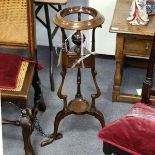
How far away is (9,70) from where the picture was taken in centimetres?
166

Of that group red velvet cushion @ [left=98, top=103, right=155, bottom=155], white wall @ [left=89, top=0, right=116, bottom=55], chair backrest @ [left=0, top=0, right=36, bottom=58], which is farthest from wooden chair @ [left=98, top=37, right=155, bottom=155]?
white wall @ [left=89, top=0, right=116, bottom=55]

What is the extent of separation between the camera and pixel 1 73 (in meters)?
1.62

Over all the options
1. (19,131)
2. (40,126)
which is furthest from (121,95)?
(19,131)

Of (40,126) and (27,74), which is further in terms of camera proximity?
(40,126)

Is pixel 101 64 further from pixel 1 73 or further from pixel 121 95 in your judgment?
pixel 1 73

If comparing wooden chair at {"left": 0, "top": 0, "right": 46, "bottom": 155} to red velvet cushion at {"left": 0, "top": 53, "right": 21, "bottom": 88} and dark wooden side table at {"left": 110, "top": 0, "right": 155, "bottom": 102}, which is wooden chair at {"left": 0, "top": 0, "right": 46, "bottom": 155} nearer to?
red velvet cushion at {"left": 0, "top": 53, "right": 21, "bottom": 88}

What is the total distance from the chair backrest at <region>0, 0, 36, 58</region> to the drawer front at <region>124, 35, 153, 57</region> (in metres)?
0.60

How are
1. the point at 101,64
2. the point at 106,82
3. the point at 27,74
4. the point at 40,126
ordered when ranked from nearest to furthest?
the point at 27,74, the point at 40,126, the point at 106,82, the point at 101,64

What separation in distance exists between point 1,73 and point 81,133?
2.19ft

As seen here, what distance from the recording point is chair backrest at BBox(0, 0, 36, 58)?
65.3 inches

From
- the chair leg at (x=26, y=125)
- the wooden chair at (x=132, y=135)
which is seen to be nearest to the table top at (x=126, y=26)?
the chair leg at (x=26, y=125)

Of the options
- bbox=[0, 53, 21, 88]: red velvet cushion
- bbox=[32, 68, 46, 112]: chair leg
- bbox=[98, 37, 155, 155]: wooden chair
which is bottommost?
bbox=[32, 68, 46, 112]: chair leg

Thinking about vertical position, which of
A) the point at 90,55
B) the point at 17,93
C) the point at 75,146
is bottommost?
the point at 75,146

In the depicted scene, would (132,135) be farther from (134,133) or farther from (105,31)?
(105,31)
